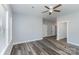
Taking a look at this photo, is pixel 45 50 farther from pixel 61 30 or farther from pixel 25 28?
A: pixel 61 30

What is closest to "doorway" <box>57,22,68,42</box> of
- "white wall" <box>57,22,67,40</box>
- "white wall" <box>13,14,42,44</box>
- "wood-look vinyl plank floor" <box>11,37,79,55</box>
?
"white wall" <box>57,22,67,40</box>

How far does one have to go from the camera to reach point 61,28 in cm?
710

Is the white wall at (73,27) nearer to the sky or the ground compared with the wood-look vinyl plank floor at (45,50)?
nearer to the sky

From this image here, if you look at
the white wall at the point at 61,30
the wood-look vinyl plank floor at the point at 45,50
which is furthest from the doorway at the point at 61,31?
the wood-look vinyl plank floor at the point at 45,50

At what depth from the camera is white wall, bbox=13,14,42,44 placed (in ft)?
18.3

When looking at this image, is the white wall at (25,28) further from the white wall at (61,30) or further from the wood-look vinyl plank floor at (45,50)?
the white wall at (61,30)

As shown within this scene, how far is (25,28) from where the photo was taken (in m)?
6.11

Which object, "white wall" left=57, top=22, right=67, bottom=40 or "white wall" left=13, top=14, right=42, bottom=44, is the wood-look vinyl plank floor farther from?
"white wall" left=57, top=22, right=67, bottom=40

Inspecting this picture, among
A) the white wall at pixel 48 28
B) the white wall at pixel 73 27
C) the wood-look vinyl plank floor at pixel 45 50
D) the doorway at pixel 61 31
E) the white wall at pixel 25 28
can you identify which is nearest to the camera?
the wood-look vinyl plank floor at pixel 45 50

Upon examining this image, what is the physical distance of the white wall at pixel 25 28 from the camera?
5.58m

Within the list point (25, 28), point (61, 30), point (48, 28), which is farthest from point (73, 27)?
point (48, 28)
